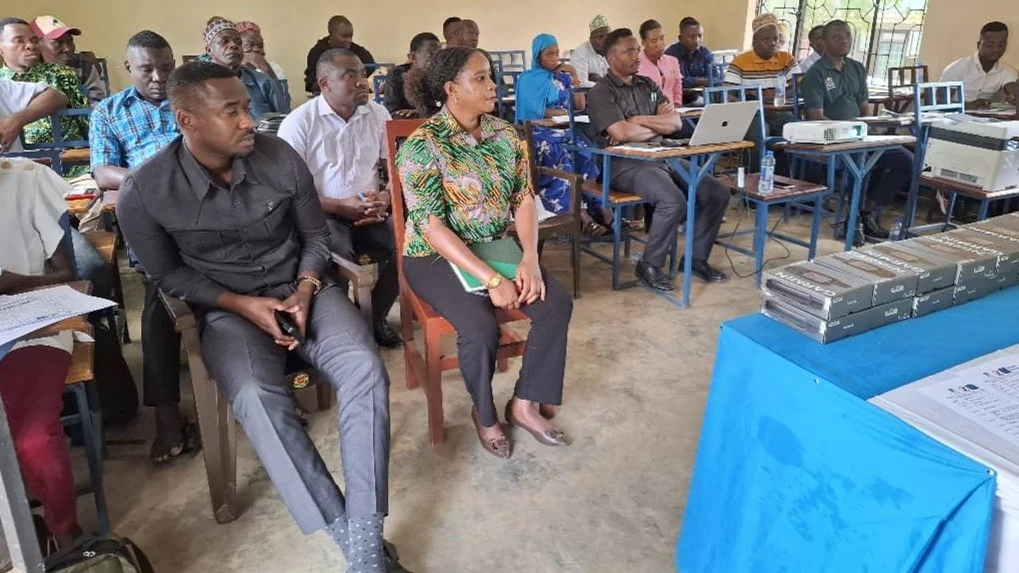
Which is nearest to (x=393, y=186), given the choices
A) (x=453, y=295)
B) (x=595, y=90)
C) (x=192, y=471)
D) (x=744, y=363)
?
(x=453, y=295)

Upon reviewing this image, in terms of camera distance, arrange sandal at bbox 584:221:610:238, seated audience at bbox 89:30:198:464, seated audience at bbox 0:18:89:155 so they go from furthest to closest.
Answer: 1. sandal at bbox 584:221:610:238
2. seated audience at bbox 0:18:89:155
3. seated audience at bbox 89:30:198:464

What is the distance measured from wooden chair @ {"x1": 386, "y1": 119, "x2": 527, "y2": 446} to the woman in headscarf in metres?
1.21

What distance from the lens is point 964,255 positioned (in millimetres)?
1400

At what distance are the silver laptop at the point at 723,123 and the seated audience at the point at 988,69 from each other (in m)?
2.96

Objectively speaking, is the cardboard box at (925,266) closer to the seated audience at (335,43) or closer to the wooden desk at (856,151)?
the wooden desk at (856,151)

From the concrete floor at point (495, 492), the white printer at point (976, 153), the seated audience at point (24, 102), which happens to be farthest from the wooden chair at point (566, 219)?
the seated audience at point (24, 102)

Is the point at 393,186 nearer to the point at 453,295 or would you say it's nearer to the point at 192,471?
the point at 453,295

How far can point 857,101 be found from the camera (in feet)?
15.5

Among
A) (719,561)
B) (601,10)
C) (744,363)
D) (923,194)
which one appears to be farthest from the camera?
(601,10)

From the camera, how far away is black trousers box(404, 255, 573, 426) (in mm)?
1963

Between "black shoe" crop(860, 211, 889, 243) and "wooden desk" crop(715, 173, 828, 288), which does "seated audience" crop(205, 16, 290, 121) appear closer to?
"wooden desk" crop(715, 173, 828, 288)

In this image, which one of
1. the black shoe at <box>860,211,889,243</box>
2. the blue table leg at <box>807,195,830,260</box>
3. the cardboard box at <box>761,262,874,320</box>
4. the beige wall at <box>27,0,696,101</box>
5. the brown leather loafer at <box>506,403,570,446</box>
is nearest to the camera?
the cardboard box at <box>761,262,874,320</box>

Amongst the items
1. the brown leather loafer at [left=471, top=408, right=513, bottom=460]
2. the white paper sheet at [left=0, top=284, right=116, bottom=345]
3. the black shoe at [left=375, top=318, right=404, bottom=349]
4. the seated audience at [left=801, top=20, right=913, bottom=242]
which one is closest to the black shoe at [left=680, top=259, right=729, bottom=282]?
the seated audience at [left=801, top=20, right=913, bottom=242]

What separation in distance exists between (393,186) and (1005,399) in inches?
66.8
